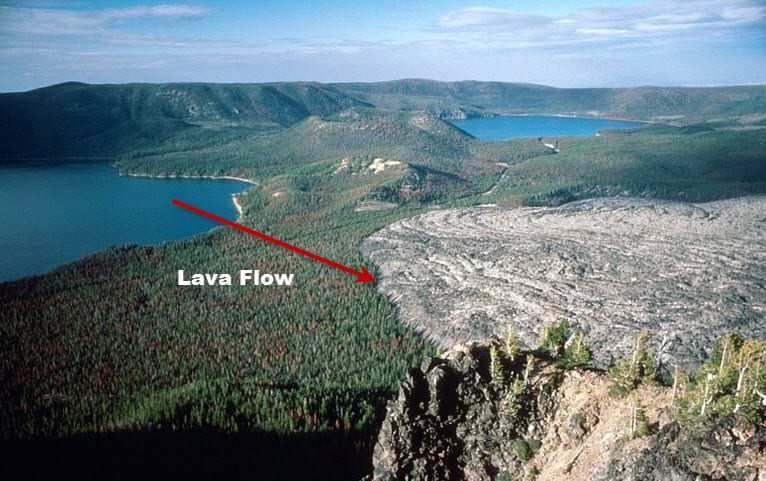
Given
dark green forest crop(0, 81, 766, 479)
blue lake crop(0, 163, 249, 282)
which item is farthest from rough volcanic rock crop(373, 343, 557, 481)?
blue lake crop(0, 163, 249, 282)

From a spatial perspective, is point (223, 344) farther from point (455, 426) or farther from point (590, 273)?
point (590, 273)

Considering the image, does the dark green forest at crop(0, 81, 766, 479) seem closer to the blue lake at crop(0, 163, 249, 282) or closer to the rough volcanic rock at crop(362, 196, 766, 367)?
the rough volcanic rock at crop(362, 196, 766, 367)

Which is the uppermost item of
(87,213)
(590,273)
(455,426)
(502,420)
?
(502,420)

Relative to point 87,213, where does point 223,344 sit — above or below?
below

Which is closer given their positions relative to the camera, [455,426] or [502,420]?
[502,420]

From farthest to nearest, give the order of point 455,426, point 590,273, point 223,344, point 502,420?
point 590,273 → point 223,344 → point 455,426 → point 502,420

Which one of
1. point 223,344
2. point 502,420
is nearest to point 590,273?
point 223,344

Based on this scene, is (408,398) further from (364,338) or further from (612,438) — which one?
(364,338)
